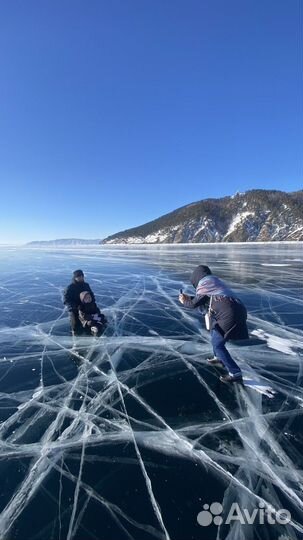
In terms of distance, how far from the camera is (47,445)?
8.93 ft

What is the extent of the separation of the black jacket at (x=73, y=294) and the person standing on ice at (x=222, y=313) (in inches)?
106

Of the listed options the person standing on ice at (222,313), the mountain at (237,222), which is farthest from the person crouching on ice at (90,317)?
the mountain at (237,222)

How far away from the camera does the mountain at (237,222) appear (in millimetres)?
132125

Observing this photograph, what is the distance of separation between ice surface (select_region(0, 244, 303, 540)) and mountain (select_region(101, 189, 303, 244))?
414 feet

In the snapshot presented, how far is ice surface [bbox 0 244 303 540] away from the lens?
2.04 metres

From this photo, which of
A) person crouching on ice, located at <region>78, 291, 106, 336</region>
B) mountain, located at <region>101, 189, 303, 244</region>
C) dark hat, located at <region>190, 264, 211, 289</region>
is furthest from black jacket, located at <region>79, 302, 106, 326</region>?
mountain, located at <region>101, 189, 303, 244</region>

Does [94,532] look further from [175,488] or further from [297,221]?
A: [297,221]

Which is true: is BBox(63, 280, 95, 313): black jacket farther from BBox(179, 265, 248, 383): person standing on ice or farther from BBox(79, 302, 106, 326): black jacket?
BBox(179, 265, 248, 383): person standing on ice

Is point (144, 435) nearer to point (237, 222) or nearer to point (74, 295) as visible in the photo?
point (74, 295)

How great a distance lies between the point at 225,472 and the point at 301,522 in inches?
23.6

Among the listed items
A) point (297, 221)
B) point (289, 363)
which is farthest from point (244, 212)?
point (289, 363)

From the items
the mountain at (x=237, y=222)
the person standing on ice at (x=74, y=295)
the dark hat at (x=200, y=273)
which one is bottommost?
the person standing on ice at (x=74, y=295)

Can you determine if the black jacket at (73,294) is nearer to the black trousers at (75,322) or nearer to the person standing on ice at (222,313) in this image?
the black trousers at (75,322)

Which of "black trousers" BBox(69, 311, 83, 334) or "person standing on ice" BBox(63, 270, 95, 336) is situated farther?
"black trousers" BBox(69, 311, 83, 334)
